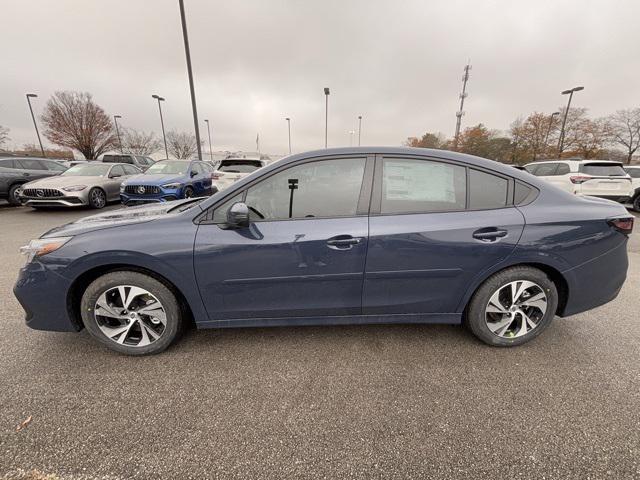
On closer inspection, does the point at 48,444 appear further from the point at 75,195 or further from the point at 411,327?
the point at 75,195

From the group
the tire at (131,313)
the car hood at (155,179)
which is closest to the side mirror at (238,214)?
the tire at (131,313)

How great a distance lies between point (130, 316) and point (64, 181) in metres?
8.67

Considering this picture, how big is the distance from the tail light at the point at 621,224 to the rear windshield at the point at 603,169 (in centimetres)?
865

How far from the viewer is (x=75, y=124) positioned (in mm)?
38188

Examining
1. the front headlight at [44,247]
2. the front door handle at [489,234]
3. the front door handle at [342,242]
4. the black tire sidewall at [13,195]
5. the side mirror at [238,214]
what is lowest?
the black tire sidewall at [13,195]

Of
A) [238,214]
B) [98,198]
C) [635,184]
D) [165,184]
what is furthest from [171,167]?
[635,184]

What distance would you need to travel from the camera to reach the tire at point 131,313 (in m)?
2.15

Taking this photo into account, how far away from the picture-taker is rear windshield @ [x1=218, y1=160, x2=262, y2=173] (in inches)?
364

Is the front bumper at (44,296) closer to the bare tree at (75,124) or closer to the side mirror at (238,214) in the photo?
the side mirror at (238,214)

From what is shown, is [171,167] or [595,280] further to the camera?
[171,167]

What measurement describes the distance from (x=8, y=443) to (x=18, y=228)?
23.6 feet

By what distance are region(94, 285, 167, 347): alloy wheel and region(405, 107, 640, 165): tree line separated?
98.7 ft

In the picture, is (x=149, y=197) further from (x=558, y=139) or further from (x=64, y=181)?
(x=558, y=139)

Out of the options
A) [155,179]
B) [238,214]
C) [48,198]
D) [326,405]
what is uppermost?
[238,214]
